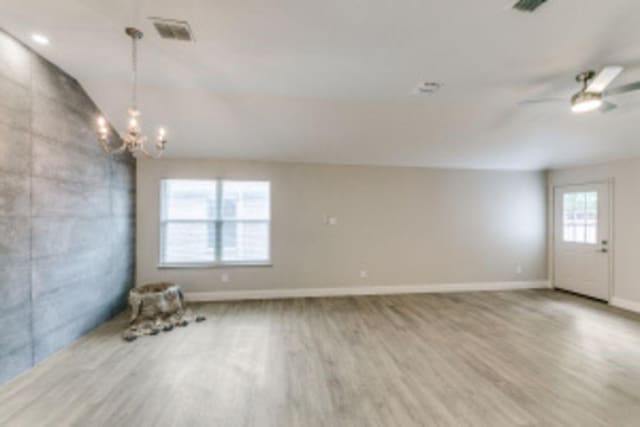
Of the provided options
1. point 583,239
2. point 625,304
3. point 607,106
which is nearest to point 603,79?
point 607,106

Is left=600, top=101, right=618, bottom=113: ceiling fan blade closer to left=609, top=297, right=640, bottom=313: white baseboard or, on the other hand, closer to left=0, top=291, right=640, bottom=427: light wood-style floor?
left=0, top=291, right=640, bottom=427: light wood-style floor

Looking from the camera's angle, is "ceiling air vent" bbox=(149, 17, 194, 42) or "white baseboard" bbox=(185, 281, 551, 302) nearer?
"ceiling air vent" bbox=(149, 17, 194, 42)

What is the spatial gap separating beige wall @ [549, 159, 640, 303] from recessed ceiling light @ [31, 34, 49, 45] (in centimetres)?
728

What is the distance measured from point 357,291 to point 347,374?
7.95 ft

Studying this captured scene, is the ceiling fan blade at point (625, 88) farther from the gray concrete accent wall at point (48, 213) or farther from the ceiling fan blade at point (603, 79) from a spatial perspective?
the gray concrete accent wall at point (48, 213)

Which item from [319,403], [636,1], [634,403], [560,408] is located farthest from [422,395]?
[636,1]

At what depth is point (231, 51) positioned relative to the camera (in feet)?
7.52

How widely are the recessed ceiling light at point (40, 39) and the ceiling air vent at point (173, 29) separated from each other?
1.06 metres

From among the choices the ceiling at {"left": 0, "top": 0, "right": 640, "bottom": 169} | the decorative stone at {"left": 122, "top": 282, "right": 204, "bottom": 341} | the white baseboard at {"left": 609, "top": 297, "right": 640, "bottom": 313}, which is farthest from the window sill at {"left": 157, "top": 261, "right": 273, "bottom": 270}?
the white baseboard at {"left": 609, "top": 297, "right": 640, "bottom": 313}

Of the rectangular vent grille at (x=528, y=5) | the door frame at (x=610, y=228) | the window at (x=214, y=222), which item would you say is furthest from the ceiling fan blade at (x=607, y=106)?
the window at (x=214, y=222)

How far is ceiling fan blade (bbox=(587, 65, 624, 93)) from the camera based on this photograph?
207 centimetres

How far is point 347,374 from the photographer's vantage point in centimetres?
246

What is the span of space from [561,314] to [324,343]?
3542 mm

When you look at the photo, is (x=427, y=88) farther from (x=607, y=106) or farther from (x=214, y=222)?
(x=214, y=222)
